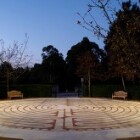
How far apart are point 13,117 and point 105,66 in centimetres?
2414

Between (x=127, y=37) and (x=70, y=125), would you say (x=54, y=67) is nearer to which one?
(x=70, y=125)

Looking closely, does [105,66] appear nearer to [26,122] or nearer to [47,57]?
[47,57]

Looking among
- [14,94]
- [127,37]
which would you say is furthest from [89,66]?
[127,37]

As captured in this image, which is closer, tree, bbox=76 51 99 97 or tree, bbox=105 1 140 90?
tree, bbox=105 1 140 90

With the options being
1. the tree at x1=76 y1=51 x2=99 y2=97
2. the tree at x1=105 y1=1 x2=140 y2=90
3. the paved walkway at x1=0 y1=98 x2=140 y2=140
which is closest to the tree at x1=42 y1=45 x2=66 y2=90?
the tree at x1=76 y1=51 x2=99 y2=97

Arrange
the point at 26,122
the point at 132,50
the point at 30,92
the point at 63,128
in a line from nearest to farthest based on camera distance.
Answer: the point at 132,50 < the point at 63,128 < the point at 26,122 < the point at 30,92

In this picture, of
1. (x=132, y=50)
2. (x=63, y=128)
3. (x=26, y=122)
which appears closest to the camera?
(x=132, y=50)

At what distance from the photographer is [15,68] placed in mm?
35562

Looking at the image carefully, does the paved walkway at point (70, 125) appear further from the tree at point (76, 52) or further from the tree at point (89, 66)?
the tree at point (76, 52)

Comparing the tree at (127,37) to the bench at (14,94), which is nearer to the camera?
the tree at (127,37)

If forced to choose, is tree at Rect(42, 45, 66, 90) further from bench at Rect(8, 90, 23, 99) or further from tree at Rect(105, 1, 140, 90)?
tree at Rect(105, 1, 140, 90)

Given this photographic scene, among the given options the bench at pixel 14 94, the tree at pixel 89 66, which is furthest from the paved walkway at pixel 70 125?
the tree at pixel 89 66

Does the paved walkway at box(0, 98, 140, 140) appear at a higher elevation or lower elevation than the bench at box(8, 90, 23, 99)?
lower

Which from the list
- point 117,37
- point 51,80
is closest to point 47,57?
point 51,80
